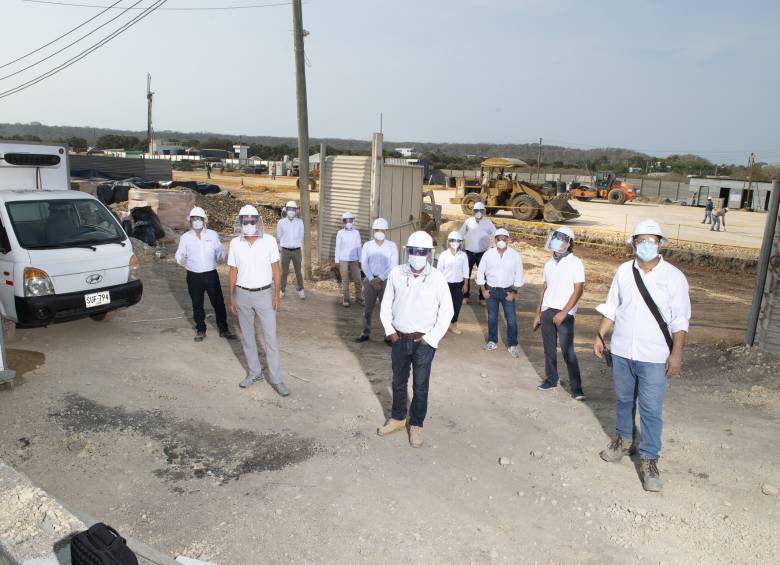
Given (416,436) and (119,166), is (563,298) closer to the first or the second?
(416,436)

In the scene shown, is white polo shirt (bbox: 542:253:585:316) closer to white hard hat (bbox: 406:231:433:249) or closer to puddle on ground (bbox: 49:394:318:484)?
white hard hat (bbox: 406:231:433:249)

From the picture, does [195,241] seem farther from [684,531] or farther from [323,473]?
[684,531]

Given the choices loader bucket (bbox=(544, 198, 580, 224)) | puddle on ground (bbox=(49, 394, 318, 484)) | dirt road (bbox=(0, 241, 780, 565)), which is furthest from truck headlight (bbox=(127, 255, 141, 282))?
loader bucket (bbox=(544, 198, 580, 224))

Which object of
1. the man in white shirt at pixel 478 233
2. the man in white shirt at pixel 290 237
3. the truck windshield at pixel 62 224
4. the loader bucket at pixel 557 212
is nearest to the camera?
the truck windshield at pixel 62 224

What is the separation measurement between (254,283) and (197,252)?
195 centimetres

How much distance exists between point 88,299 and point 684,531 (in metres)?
6.69

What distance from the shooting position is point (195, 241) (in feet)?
24.1

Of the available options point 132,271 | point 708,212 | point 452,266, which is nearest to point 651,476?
point 452,266

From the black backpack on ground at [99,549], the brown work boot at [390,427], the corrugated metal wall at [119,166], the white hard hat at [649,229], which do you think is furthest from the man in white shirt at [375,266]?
the corrugated metal wall at [119,166]

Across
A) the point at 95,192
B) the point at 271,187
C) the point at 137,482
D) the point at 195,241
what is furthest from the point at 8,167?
the point at 271,187

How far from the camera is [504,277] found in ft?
24.6

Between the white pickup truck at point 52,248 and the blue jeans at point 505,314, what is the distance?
476 centimetres

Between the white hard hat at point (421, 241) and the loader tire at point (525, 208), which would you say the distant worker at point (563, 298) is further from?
the loader tire at point (525, 208)

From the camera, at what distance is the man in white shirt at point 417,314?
4738 mm
